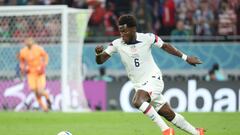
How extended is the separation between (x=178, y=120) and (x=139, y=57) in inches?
45.0

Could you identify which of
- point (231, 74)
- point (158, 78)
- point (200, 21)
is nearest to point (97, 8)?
point (200, 21)

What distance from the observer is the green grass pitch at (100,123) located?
45.8ft

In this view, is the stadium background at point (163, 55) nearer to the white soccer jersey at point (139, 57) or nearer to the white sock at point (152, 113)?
the white soccer jersey at point (139, 57)

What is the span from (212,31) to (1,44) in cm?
654

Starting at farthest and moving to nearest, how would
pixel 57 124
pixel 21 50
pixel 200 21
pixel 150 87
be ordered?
1. pixel 200 21
2. pixel 21 50
3. pixel 57 124
4. pixel 150 87

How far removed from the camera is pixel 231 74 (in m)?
22.1

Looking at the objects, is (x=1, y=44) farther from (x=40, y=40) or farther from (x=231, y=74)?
(x=231, y=74)

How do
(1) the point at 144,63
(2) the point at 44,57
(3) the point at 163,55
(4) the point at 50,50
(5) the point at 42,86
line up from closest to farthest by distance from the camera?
(1) the point at 144,63, (5) the point at 42,86, (2) the point at 44,57, (3) the point at 163,55, (4) the point at 50,50

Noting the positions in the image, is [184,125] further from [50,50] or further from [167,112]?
[50,50]

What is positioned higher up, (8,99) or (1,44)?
(1,44)

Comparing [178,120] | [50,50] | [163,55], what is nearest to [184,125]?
[178,120]

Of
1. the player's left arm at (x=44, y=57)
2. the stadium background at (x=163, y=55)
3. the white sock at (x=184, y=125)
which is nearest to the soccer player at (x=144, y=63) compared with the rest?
the white sock at (x=184, y=125)

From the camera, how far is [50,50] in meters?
22.7

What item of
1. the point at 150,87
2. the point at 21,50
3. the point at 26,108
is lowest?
the point at 26,108
